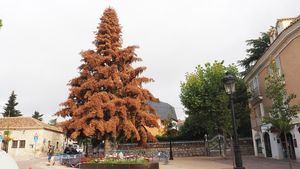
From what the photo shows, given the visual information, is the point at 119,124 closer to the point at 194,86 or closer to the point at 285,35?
the point at 194,86

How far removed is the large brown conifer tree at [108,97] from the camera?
21.1 meters

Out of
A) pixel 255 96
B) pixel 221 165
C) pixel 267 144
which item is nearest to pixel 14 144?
pixel 221 165

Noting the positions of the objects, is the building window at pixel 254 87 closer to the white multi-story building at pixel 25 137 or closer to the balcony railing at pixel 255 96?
the balcony railing at pixel 255 96

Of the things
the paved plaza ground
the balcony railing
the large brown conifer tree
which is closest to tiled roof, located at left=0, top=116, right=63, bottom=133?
the paved plaza ground

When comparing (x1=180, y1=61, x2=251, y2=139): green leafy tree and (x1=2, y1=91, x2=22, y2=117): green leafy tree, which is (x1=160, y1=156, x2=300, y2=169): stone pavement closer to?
(x1=180, y1=61, x2=251, y2=139): green leafy tree

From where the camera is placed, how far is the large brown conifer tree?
69.2ft

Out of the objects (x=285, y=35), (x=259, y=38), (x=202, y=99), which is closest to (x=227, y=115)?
(x=202, y=99)

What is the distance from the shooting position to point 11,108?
72.8 meters

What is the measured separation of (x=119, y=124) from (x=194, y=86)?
11.3m

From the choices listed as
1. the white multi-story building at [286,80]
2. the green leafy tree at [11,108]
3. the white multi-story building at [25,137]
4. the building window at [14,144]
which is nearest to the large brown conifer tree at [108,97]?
the white multi-story building at [286,80]

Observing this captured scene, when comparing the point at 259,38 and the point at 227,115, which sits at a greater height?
the point at 259,38

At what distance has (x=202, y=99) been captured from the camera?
2900cm

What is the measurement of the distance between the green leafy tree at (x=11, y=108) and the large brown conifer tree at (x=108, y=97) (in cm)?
5589

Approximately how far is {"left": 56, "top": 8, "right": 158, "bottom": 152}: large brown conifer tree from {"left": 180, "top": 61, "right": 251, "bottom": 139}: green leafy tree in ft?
23.5
